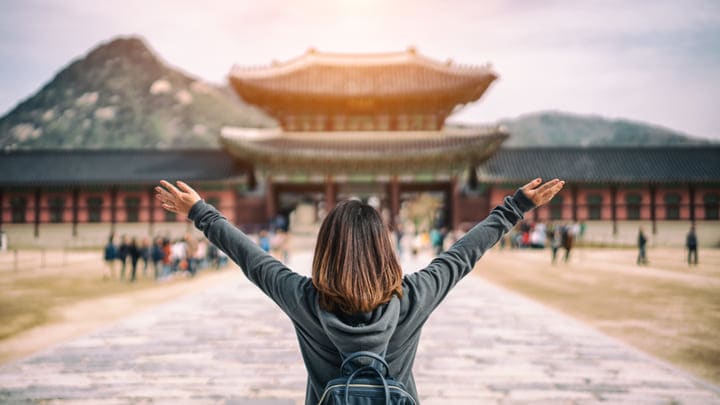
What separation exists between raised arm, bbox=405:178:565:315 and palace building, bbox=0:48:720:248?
2479cm

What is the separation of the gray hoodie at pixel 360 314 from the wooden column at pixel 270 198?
26.4 m

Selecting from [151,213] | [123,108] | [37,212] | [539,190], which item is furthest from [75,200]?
[123,108]

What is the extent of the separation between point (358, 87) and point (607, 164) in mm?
15049

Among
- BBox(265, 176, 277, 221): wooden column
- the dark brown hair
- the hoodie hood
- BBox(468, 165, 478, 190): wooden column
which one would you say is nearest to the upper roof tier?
BBox(468, 165, 478, 190): wooden column

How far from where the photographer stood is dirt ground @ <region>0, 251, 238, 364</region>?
7680 mm

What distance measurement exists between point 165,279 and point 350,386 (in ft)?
46.4

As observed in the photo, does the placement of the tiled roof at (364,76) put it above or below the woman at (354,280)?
above

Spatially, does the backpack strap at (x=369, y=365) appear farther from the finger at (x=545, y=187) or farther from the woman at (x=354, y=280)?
the finger at (x=545, y=187)

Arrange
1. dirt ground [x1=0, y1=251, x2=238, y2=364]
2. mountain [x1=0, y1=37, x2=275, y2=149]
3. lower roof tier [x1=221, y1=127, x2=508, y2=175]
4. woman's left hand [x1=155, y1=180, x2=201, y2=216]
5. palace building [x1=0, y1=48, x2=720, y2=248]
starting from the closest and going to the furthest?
woman's left hand [x1=155, y1=180, x2=201, y2=216] < dirt ground [x1=0, y1=251, x2=238, y2=364] < lower roof tier [x1=221, y1=127, x2=508, y2=175] < palace building [x1=0, y1=48, x2=720, y2=248] < mountain [x1=0, y1=37, x2=275, y2=149]

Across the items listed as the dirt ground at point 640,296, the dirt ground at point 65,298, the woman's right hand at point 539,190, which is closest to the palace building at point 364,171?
the dirt ground at point 640,296

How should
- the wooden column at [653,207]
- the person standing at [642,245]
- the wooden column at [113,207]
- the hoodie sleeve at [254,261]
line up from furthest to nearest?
1. the wooden column at [113,207]
2. the wooden column at [653,207]
3. the person standing at [642,245]
4. the hoodie sleeve at [254,261]

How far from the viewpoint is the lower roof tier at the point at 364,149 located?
87.0 ft

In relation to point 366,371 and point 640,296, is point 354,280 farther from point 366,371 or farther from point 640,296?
point 640,296

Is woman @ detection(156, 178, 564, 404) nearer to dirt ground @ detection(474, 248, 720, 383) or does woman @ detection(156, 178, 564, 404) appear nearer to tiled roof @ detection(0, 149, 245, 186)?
dirt ground @ detection(474, 248, 720, 383)
